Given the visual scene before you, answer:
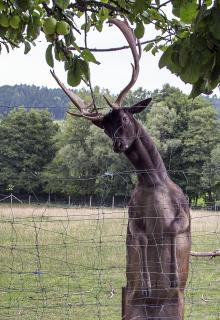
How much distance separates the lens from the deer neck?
4141 millimetres

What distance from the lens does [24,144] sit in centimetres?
1617

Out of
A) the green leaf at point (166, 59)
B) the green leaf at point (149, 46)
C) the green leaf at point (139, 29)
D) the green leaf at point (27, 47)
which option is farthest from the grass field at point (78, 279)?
the green leaf at point (166, 59)

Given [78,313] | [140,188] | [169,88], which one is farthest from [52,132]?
[140,188]

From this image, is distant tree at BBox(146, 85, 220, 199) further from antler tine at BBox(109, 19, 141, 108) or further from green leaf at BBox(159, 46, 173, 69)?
green leaf at BBox(159, 46, 173, 69)

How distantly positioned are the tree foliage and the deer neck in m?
0.95

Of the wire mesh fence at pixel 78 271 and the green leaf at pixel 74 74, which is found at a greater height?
→ the green leaf at pixel 74 74

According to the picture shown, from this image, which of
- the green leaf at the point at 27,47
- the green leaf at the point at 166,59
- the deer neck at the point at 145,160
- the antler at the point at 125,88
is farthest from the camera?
the antler at the point at 125,88

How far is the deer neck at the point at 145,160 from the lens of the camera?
4.14m

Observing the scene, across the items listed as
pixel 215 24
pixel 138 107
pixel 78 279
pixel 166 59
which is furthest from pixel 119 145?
pixel 78 279

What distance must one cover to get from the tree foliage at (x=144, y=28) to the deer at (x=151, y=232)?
914 mm

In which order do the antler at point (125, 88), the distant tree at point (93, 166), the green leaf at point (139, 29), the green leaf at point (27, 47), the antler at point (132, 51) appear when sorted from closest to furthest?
1. the green leaf at point (139, 29)
2. the green leaf at point (27, 47)
3. the antler at point (125, 88)
4. the antler at point (132, 51)
5. the distant tree at point (93, 166)

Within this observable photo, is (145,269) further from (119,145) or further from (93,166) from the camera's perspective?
(93,166)

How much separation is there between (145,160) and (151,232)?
1.75 feet

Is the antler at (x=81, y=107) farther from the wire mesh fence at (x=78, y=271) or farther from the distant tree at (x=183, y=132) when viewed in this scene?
the distant tree at (x=183, y=132)
